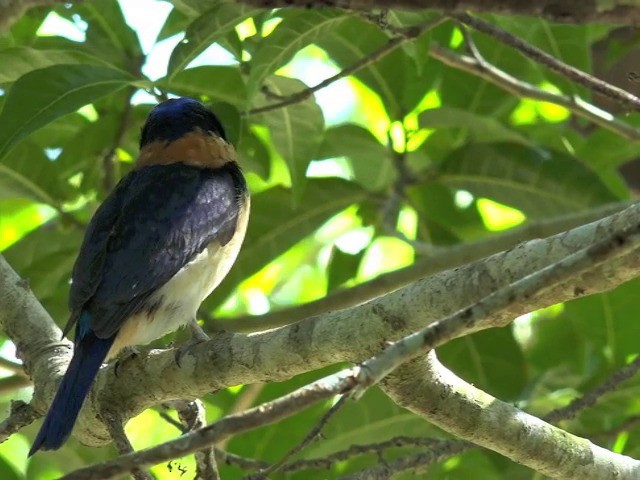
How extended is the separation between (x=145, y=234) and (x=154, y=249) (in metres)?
0.10

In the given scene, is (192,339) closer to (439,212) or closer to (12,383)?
(12,383)

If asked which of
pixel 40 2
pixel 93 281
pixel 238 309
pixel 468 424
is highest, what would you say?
pixel 40 2

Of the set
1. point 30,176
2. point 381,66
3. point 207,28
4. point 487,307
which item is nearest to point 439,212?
point 381,66

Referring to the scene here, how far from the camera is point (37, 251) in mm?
4859

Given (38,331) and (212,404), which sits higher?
(38,331)

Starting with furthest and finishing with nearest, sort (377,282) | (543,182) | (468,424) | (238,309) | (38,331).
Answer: (238,309) < (543,182) < (377,282) < (38,331) < (468,424)

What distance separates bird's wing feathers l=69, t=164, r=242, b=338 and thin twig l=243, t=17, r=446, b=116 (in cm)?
42

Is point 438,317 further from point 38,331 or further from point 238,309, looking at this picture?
point 238,309

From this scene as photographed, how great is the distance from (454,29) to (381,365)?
312cm

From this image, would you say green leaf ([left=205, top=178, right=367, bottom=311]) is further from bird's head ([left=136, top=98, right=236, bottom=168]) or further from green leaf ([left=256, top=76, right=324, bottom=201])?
green leaf ([left=256, top=76, right=324, bottom=201])

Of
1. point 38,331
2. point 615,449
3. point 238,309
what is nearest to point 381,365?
point 38,331

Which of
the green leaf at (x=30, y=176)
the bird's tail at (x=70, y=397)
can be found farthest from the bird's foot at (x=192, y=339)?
the green leaf at (x=30, y=176)

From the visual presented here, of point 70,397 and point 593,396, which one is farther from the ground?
point 70,397

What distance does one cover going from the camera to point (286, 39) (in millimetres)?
3713
